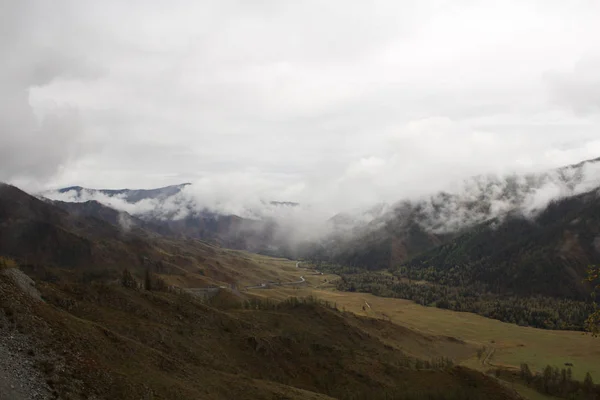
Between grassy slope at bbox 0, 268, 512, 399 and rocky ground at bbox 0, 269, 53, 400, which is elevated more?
rocky ground at bbox 0, 269, 53, 400

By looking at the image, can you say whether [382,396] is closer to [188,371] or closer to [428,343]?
[188,371]

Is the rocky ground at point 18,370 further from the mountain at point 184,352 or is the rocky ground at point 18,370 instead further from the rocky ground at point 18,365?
the mountain at point 184,352

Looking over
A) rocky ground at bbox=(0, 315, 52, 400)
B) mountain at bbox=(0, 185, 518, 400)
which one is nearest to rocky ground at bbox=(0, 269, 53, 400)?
rocky ground at bbox=(0, 315, 52, 400)

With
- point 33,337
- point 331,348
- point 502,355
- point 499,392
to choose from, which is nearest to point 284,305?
point 331,348

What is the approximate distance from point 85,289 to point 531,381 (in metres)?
120

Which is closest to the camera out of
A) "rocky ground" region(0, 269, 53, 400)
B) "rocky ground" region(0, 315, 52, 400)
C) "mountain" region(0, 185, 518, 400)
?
"rocky ground" region(0, 315, 52, 400)

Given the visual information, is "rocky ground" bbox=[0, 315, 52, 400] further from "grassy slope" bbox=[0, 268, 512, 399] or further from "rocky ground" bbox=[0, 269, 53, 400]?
"grassy slope" bbox=[0, 268, 512, 399]

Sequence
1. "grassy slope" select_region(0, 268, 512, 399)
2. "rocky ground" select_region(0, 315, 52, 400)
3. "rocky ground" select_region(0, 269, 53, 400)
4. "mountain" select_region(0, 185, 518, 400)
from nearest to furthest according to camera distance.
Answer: "rocky ground" select_region(0, 315, 52, 400) < "rocky ground" select_region(0, 269, 53, 400) < "mountain" select_region(0, 185, 518, 400) < "grassy slope" select_region(0, 268, 512, 399)

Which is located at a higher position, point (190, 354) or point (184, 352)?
point (184, 352)

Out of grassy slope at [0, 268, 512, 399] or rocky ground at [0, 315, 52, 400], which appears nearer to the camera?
rocky ground at [0, 315, 52, 400]

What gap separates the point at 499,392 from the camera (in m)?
85.0

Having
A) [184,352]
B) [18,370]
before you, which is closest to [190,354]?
[184,352]

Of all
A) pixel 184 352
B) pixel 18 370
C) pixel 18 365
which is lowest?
pixel 184 352

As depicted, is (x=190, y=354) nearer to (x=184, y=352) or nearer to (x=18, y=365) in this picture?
(x=184, y=352)
